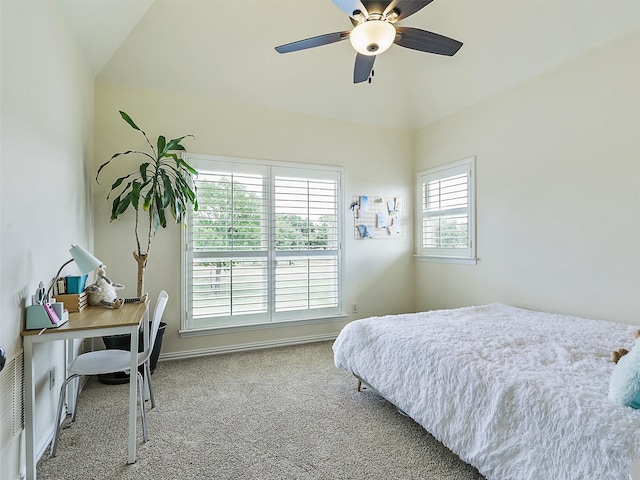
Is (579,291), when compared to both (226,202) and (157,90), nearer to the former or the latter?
(226,202)

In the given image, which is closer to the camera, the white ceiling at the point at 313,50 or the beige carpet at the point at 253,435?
the beige carpet at the point at 253,435

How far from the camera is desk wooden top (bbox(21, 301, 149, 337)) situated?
1.73 meters

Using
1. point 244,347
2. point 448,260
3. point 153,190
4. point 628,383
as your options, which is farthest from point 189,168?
point 628,383

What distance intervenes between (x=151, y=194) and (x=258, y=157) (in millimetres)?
1196

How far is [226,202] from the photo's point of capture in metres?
3.56

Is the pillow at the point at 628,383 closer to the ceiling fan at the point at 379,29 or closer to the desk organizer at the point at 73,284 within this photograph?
the ceiling fan at the point at 379,29

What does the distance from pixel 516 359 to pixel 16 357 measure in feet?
8.10

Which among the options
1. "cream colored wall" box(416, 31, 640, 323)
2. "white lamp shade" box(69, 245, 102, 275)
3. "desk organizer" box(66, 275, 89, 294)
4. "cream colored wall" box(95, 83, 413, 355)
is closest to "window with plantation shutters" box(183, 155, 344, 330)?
"cream colored wall" box(95, 83, 413, 355)

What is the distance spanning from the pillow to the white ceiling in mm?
2537

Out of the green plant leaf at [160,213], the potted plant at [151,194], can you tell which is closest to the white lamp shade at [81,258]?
the potted plant at [151,194]

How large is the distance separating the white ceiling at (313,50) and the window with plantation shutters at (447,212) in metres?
0.74

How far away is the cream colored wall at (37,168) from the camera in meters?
1.54

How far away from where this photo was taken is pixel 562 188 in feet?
9.58

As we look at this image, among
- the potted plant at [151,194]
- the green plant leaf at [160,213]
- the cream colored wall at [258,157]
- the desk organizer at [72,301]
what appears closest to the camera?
the desk organizer at [72,301]
